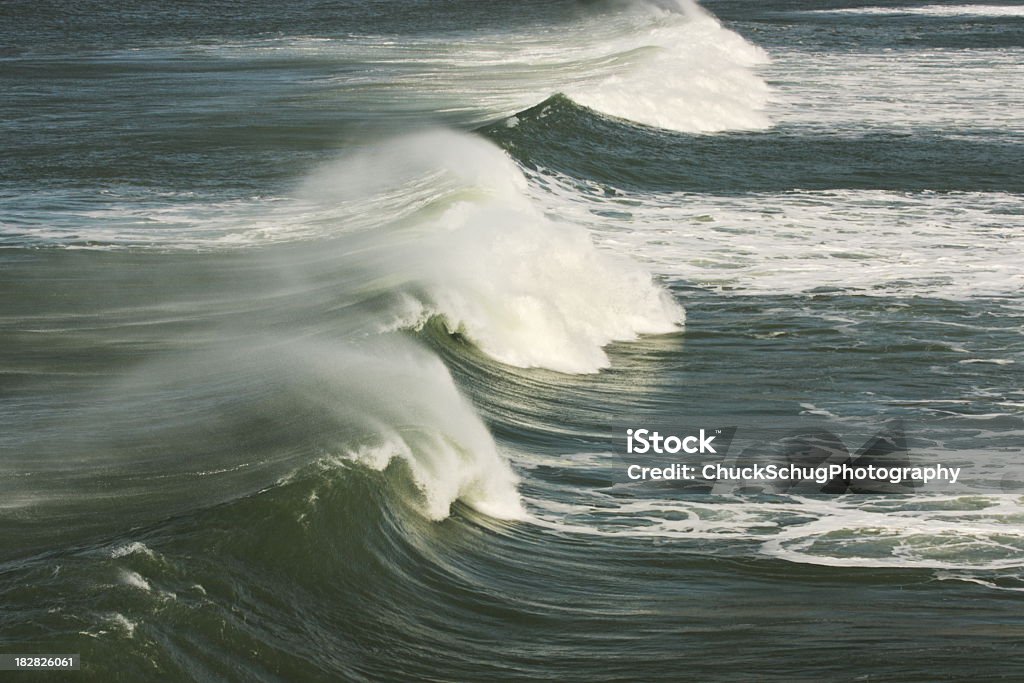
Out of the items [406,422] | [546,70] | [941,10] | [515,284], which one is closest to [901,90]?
[546,70]

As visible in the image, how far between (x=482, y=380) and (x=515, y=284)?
69.7 inches

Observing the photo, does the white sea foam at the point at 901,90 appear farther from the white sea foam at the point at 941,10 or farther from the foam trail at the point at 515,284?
the white sea foam at the point at 941,10

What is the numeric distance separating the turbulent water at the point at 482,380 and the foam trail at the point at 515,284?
0.05 meters

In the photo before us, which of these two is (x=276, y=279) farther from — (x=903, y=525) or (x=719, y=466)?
(x=903, y=525)

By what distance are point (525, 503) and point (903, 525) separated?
2.12 meters

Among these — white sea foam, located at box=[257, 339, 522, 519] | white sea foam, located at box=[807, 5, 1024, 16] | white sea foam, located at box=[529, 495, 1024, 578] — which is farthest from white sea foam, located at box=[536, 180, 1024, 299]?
white sea foam, located at box=[807, 5, 1024, 16]

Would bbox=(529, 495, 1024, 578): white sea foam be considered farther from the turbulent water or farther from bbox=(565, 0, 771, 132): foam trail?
bbox=(565, 0, 771, 132): foam trail

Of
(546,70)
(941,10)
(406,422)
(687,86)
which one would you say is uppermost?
(941,10)

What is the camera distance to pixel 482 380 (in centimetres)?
1120

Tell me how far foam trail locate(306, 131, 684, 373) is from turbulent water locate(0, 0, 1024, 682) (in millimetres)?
46

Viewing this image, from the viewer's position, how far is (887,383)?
1130 cm

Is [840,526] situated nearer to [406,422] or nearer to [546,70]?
A: [406,422]

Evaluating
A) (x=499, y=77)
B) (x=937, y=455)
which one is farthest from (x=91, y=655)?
(x=499, y=77)

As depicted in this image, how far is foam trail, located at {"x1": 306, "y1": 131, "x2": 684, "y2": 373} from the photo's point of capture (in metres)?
12.1
